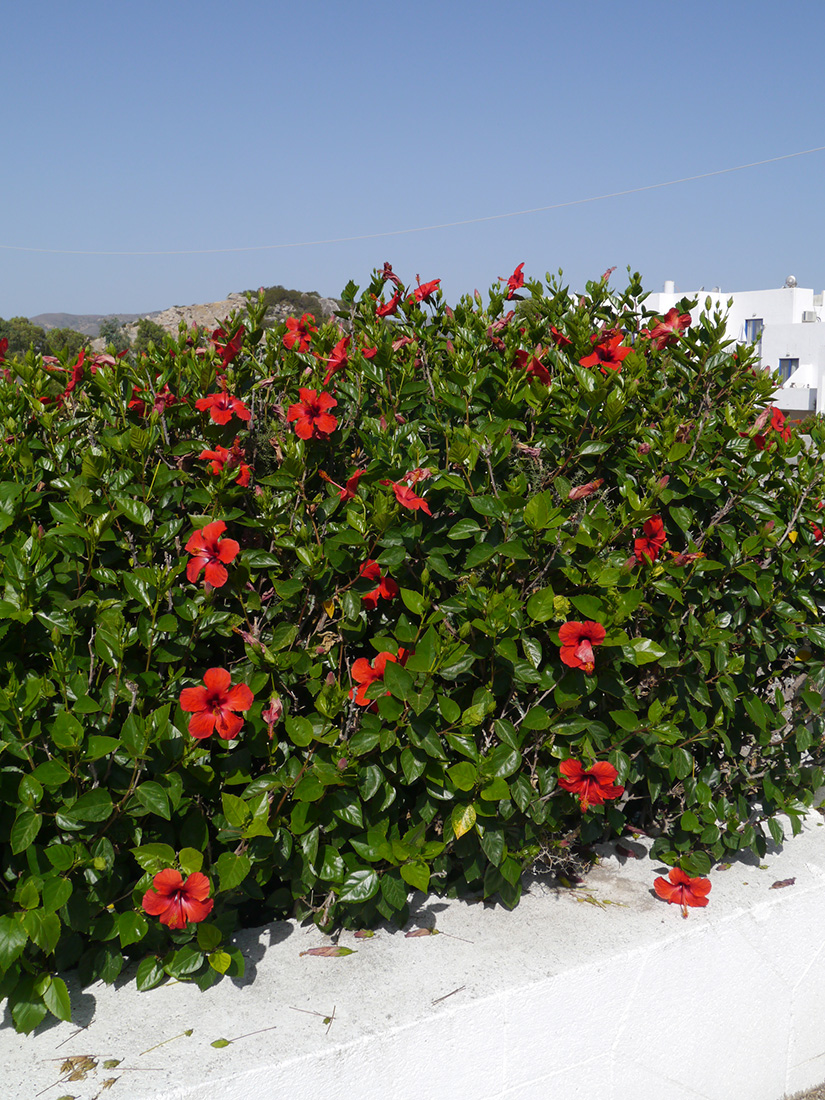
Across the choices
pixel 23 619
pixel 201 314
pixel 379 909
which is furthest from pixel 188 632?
pixel 201 314

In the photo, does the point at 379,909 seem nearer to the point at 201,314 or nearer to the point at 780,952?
the point at 780,952

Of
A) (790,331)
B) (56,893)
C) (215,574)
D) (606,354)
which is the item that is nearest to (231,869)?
(56,893)

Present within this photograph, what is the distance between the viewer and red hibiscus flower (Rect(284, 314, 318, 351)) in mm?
2326

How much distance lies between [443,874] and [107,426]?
1384 mm

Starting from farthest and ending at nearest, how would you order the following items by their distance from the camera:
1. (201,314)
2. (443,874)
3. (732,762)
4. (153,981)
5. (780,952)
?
(201,314), (732,762), (780,952), (443,874), (153,981)

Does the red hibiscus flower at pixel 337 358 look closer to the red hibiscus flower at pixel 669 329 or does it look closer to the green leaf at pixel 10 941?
the red hibiscus flower at pixel 669 329

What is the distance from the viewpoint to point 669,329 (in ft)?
7.97

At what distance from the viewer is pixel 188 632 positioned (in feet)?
5.31

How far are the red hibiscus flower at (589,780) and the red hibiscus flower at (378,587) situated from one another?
0.52 m

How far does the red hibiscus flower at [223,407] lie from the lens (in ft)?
5.94

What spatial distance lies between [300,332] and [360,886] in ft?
5.32

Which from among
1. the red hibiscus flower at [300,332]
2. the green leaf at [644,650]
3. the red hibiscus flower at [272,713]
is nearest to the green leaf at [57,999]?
the red hibiscus flower at [272,713]

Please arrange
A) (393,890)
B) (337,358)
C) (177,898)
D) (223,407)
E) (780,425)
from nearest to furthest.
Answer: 1. (177,898)
2. (393,890)
3. (223,407)
4. (337,358)
5. (780,425)

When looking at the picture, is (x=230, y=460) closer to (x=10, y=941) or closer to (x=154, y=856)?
(x=154, y=856)
